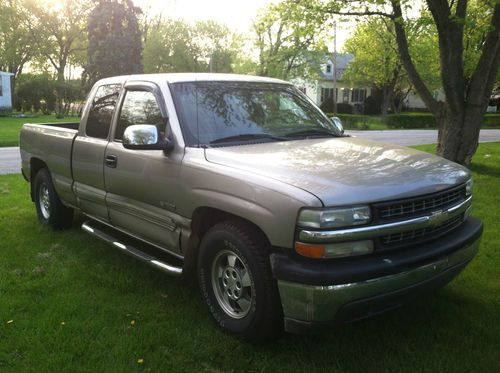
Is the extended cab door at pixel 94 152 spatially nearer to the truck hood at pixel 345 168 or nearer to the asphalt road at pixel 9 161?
the truck hood at pixel 345 168

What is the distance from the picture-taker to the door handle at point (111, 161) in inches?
181

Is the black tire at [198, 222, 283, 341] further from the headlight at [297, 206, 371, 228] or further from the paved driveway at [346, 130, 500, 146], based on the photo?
the paved driveway at [346, 130, 500, 146]

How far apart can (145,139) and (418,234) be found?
2.04 m

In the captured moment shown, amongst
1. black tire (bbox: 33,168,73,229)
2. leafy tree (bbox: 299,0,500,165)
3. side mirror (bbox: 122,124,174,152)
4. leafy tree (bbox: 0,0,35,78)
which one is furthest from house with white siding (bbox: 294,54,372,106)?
side mirror (bbox: 122,124,174,152)

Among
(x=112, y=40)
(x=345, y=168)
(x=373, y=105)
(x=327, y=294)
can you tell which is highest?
(x=112, y=40)

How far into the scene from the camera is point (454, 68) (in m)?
9.83

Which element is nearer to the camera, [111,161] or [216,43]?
[111,161]

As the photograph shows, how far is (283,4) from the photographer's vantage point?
11.5 metres

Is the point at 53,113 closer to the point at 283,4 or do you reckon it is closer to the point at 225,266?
the point at 283,4

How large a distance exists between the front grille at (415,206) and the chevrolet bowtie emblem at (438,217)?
0.10 feet

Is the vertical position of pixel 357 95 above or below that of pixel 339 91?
below

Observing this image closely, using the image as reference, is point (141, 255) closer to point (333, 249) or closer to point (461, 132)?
point (333, 249)

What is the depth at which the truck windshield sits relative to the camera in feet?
13.3

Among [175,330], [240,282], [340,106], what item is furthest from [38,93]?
[240,282]
